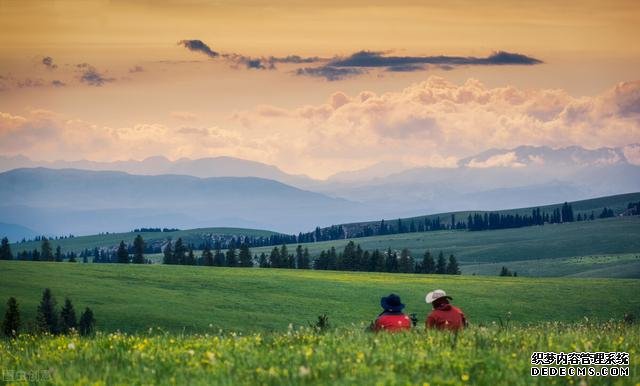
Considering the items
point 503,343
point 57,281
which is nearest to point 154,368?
point 503,343

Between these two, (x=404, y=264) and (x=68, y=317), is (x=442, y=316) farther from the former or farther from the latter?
(x=404, y=264)

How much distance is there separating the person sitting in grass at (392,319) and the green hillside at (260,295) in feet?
188

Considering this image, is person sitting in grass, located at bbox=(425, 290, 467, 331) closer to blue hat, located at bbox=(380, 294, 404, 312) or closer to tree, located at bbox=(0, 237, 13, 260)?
blue hat, located at bbox=(380, 294, 404, 312)

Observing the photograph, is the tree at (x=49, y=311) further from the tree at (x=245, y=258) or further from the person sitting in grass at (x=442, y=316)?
the tree at (x=245, y=258)

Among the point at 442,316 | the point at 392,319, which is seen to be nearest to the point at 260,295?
the point at 392,319

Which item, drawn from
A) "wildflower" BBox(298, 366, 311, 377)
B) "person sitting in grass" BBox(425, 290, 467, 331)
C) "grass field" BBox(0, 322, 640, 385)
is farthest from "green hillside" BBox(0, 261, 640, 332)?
"wildflower" BBox(298, 366, 311, 377)

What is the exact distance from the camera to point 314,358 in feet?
47.0

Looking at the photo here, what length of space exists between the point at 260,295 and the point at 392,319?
273 ft

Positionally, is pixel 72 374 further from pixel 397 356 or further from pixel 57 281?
pixel 57 281

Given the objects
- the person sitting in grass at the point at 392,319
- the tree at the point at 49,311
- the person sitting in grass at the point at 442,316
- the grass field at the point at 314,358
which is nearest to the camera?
the grass field at the point at 314,358

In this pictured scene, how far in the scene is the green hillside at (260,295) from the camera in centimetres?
8588

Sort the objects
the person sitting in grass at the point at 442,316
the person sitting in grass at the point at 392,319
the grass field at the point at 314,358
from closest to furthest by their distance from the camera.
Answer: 1. the grass field at the point at 314,358
2. the person sitting in grass at the point at 442,316
3. the person sitting in grass at the point at 392,319

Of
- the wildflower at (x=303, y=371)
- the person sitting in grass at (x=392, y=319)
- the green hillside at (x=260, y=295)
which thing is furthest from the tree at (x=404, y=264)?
the wildflower at (x=303, y=371)

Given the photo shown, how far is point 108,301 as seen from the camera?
304ft
